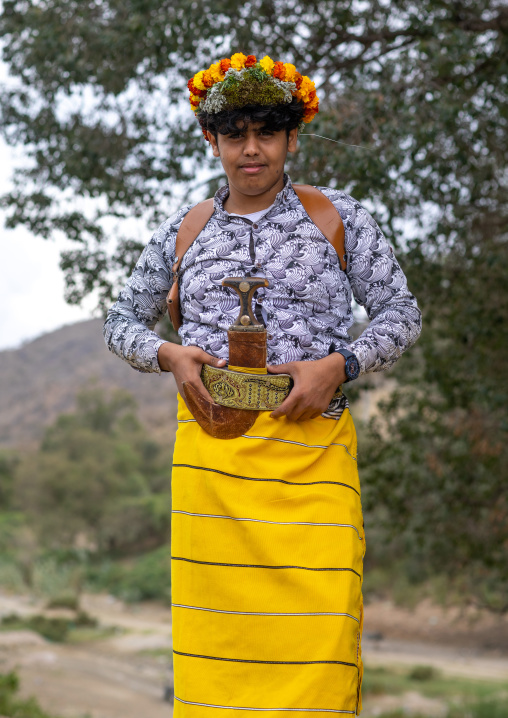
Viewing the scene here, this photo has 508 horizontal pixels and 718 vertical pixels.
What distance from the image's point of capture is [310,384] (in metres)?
2.13

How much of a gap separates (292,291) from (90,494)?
32.9m

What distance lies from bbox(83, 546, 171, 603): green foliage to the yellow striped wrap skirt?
27.8 m

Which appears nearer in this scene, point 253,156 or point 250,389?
point 250,389

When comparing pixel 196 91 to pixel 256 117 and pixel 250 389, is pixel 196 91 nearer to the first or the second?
pixel 256 117

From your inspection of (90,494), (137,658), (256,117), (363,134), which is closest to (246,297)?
(256,117)

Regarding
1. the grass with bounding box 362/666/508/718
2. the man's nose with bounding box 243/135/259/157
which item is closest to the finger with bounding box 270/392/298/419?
the man's nose with bounding box 243/135/259/157

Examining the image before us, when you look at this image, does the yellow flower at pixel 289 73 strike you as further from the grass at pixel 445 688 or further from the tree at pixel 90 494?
the tree at pixel 90 494

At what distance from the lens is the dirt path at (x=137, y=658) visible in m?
14.9

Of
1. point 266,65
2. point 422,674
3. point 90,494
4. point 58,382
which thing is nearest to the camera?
point 266,65

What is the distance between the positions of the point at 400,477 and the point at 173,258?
232 inches

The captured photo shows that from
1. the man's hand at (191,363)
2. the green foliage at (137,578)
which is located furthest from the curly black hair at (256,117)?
the green foliage at (137,578)

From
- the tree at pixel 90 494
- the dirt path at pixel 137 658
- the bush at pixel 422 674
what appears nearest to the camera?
the dirt path at pixel 137 658

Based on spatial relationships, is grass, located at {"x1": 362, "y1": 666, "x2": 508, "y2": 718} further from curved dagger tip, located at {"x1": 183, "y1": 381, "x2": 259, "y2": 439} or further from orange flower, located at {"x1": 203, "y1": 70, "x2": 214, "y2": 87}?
orange flower, located at {"x1": 203, "y1": 70, "x2": 214, "y2": 87}

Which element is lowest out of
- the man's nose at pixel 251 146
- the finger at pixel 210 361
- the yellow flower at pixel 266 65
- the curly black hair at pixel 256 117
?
the finger at pixel 210 361
